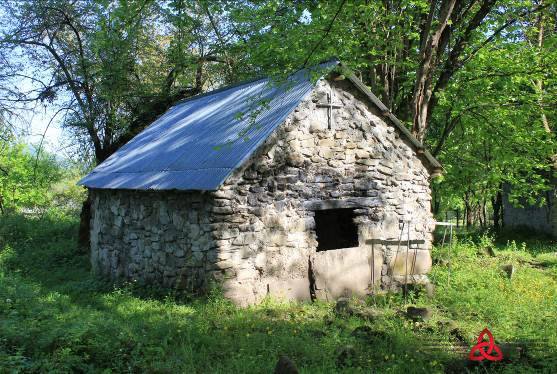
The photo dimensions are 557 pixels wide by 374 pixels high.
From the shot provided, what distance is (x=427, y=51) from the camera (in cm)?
1025

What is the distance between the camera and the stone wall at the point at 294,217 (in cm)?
784

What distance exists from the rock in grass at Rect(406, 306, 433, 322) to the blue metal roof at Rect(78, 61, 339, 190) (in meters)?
3.42

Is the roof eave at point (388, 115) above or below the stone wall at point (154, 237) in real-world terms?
above

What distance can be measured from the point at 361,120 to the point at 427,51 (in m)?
2.36

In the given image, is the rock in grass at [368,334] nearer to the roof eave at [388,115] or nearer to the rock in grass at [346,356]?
the rock in grass at [346,356]

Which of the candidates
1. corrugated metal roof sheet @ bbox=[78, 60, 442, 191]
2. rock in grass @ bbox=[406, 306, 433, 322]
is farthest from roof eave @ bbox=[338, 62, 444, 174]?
rock in grass @ bbox=[406, 306, 433, 322]

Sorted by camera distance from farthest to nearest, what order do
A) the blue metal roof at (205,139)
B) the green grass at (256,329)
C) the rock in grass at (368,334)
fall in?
the blue metal roof at (205,139) → the rock in grass at (368,334) → the green grass at (256,329)

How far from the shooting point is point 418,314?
24.4ft

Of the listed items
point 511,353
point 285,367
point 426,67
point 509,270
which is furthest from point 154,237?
point 509,270

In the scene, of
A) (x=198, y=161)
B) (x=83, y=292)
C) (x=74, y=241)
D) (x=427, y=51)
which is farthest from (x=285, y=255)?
(x=74, y=241)

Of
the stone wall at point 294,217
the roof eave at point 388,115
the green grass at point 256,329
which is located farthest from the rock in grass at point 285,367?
the roof eave at point 388,115

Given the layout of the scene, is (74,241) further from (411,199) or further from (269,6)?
(411,199)

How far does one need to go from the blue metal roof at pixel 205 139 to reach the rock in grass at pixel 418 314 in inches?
135

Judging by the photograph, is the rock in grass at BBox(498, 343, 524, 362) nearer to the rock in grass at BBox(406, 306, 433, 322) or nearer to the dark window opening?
the rock in grass at BBox(406, 306, 433, 322)
